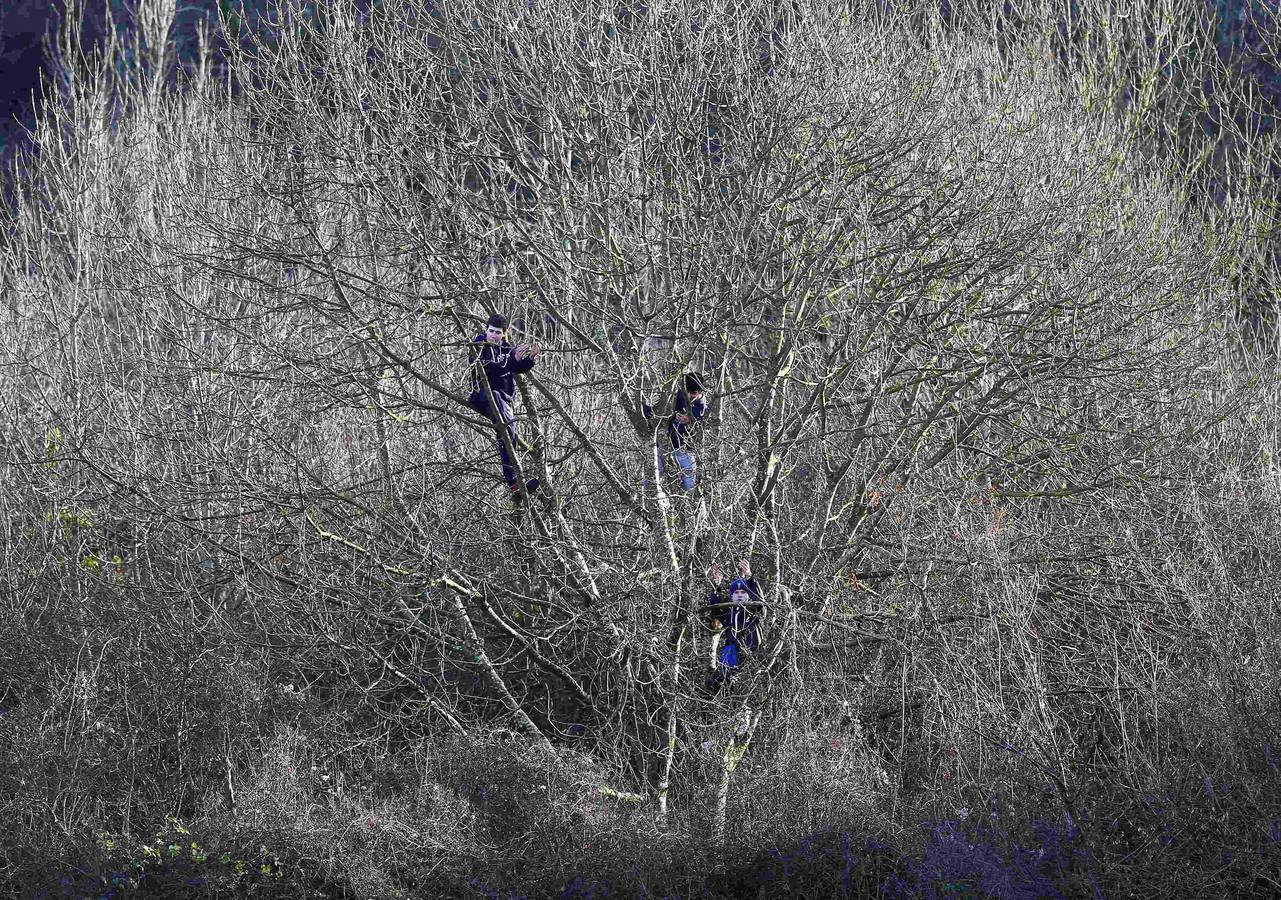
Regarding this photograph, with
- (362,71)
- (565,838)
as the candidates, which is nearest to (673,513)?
(565,838)

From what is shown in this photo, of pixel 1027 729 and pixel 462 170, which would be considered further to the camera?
pixel 462 170

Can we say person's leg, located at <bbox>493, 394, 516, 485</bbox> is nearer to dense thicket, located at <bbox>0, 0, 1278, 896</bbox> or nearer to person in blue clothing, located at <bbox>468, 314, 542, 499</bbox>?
person in blue clothing, located at <bbox>468, 314, 542, 499</bbox>

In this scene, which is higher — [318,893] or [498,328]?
[498,328]

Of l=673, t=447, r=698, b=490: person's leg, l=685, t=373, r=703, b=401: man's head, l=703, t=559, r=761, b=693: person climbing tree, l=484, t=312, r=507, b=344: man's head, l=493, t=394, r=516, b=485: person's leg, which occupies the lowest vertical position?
l=703, t=559, r=761, b=693: person climbing tree

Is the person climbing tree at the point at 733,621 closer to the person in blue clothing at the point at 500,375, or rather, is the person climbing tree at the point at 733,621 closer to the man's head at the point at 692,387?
the man's head at the point at 692,387

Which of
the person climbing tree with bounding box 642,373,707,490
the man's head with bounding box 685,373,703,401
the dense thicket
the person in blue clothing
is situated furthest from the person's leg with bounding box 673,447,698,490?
the person in blue clothing

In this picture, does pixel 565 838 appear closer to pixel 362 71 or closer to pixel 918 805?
pixel 918 805

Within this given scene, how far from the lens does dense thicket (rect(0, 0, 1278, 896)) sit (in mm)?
6375

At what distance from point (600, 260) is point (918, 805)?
3070 millimetres

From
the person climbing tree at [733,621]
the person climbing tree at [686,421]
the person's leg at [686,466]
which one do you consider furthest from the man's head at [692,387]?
the person climbing tree at [733,621]

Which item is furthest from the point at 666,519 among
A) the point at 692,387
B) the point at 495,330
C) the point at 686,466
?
the point at 495,330

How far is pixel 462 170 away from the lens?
24.3 feet

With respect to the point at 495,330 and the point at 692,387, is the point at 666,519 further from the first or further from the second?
the point at 495,330

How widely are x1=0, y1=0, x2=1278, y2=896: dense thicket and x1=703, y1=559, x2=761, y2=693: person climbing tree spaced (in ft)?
0.44
